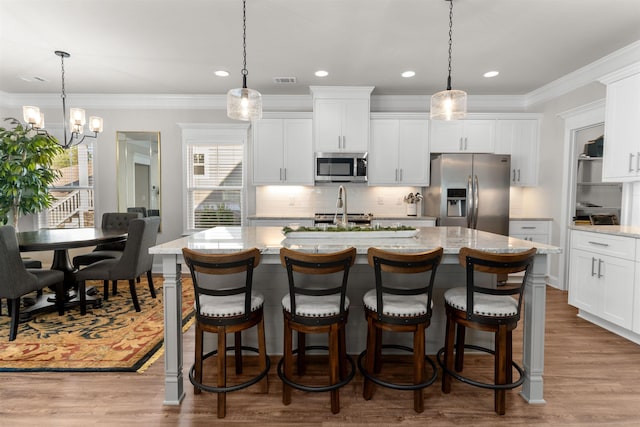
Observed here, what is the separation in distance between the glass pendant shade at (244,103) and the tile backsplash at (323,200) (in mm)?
2867

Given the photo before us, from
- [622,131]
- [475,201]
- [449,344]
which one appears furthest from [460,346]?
[622,131]

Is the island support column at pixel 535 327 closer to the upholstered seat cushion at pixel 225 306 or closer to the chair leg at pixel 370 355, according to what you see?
the chair leg at pixel 370 355

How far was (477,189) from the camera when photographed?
4.71 meters

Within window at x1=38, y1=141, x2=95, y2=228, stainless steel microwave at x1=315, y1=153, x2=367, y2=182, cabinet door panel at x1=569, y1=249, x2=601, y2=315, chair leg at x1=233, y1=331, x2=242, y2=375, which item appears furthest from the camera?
window at x1=38, y1=141, x2=95, y2=228

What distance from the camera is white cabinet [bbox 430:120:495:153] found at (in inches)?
197

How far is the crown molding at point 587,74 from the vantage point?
3567mm

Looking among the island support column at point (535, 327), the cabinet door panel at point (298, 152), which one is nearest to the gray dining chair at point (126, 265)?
the cabinet door panel at point (298, 152)

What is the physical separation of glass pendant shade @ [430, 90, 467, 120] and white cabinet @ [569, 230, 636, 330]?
6.51 ft

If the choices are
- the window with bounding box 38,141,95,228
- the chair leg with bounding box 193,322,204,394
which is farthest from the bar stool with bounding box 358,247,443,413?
the window with bounding box 38,141,95,228

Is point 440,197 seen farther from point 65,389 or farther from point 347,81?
point 65,389

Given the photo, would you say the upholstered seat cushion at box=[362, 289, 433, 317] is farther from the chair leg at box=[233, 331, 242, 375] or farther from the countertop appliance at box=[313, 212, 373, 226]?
the countertop appliance at box=[313, 212, 373, 226]

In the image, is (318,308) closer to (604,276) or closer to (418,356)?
(418,356)

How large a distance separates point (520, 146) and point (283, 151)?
3.58 metres

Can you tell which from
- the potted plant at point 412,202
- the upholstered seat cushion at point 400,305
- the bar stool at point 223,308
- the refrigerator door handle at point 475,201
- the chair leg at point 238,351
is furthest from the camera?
the potted plant at point 412,202
